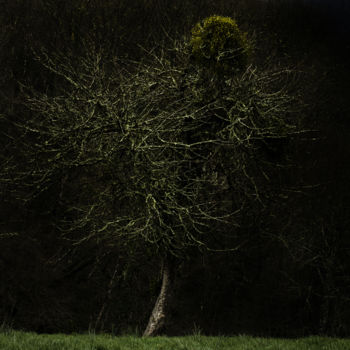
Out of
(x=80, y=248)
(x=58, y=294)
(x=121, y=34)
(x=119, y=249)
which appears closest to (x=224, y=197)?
(x=119, y=249)

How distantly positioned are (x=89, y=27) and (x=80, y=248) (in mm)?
6666

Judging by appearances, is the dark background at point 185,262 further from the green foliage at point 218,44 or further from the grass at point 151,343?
the grass at point 151,343

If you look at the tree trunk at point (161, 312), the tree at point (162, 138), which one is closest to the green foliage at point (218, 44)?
the tree at point (162, 138)

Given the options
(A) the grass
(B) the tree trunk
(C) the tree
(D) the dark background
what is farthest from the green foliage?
(A) the grass

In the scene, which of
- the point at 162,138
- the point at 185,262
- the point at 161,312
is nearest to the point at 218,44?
the point at 162,138

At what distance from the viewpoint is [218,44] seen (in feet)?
23.3

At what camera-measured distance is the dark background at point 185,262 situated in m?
10.7

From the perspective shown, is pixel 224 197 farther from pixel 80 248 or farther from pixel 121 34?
pixel 121 34

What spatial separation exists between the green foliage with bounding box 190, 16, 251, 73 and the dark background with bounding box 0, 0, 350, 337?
2332 millimetres

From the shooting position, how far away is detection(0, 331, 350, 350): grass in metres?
4.09

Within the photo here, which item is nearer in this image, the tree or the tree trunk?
the tree

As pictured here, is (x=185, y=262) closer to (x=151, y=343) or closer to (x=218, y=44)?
(x=218, y=44)

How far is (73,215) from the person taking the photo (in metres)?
11.4

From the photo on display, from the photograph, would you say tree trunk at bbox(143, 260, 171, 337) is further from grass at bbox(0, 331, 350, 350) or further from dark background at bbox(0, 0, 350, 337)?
grass at bbox(0, 331, 350, 350)
